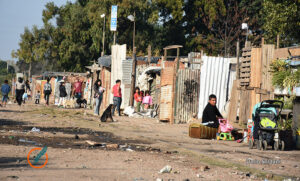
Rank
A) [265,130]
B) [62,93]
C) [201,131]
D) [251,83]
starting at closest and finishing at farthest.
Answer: [265,130] < [201,131] < [251,83] < [62,93]

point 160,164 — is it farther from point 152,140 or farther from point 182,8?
point 182,8

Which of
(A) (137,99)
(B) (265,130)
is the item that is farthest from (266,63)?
(A) (137,99)

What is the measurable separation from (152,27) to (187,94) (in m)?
34.0

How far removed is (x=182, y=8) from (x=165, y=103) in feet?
116

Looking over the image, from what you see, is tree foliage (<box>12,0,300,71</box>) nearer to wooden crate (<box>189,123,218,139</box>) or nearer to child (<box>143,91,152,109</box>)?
Answer: child (<box>143,91,152,109</box>)


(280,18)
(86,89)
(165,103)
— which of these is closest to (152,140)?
(165,103)

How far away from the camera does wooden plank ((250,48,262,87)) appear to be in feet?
57.1

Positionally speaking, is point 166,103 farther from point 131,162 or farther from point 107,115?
point 131,162

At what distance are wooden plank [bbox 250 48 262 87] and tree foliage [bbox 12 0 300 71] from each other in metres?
31.8

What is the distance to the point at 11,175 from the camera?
6.45 m

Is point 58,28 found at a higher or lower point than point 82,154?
higher

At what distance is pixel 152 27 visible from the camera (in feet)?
178

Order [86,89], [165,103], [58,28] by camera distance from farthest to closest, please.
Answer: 1. [58,28]
2. [86,89]
3. [165,103]

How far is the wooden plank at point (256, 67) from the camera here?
17.4 meters
